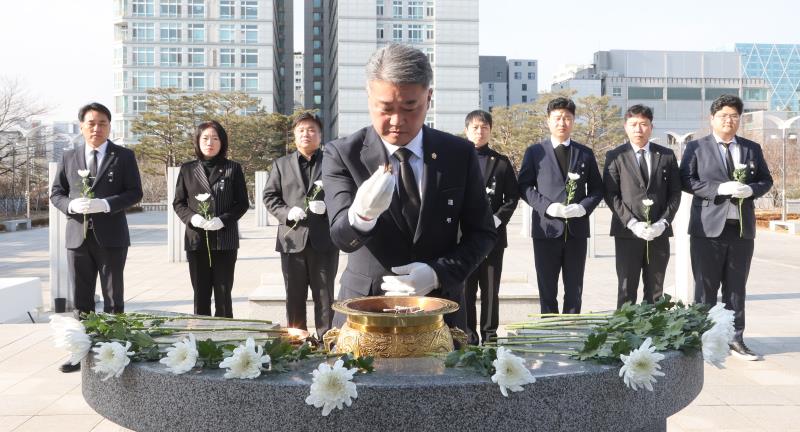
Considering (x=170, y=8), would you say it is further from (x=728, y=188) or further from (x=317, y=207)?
(x=728, y=188)

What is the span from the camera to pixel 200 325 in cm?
277

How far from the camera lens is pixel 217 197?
6.06 metres

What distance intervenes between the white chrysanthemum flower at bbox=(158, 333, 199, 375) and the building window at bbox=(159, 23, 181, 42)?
221 ft

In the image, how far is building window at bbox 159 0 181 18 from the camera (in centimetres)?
6397

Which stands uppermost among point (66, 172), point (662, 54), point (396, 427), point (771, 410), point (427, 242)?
point (662, 54)

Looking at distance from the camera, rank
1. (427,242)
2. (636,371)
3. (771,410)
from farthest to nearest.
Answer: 1. (771,410)
2. (427,242)
3. (636,371)

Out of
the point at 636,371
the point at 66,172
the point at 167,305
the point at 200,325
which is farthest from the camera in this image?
the point at 167,305

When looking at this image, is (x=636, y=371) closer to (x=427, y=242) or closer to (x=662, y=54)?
(x=427, y=242)

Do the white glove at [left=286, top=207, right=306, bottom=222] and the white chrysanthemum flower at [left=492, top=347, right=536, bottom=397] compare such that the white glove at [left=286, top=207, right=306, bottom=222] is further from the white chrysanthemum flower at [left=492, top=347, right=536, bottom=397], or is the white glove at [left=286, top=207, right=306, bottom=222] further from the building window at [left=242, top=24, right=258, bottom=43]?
the building window at [left=242, top=24, right=258, bottom=43]

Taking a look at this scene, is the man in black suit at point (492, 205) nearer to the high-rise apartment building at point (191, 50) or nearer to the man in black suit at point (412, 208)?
the man in black suit at point (412, 208)

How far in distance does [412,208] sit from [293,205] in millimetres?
3812

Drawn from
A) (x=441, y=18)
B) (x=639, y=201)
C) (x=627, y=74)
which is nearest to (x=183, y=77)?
(x=441, y=18)

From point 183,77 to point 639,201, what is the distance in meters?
64.0

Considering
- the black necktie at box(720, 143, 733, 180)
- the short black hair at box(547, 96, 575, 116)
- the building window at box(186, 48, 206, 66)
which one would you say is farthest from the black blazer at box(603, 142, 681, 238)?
the building window at box(186, 48, 206, 66)
